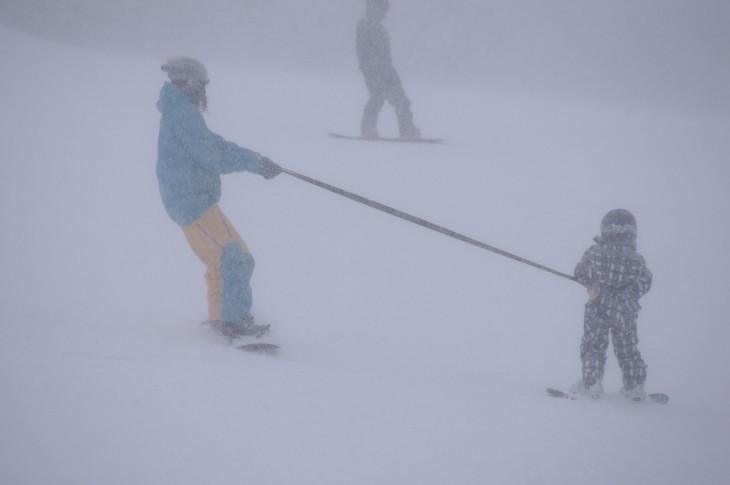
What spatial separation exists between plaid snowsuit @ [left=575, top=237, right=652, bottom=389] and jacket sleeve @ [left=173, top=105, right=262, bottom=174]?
1722 mm

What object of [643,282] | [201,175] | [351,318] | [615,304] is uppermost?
[201,175]

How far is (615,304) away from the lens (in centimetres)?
265

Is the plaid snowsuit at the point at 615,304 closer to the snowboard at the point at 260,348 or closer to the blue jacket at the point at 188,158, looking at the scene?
the snowboard at the point at 260,348

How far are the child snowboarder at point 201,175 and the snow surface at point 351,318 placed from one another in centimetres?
29

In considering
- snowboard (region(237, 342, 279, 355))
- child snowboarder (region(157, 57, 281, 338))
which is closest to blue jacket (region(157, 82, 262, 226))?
child snowboarder (region(157, 57, 281, 338))

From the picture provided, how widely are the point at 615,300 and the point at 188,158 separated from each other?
2.15 meters

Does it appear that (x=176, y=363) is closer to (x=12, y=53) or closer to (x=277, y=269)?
(x=277, y=269)

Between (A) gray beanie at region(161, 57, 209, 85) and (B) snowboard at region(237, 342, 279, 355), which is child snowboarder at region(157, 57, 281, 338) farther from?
(B) snowboard at region(237, 342, 279, 355)

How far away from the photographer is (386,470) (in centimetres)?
177

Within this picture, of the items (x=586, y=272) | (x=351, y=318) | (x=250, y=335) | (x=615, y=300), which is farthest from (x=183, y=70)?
(x=615, y=300)

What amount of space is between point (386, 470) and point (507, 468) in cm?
44

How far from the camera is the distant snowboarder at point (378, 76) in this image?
7199 mm

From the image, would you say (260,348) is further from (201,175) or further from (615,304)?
(615,304)

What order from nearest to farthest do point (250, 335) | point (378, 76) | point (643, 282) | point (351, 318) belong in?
point (643, 282) < point (250, 335) < point (351, 318) < point (378, 76)
